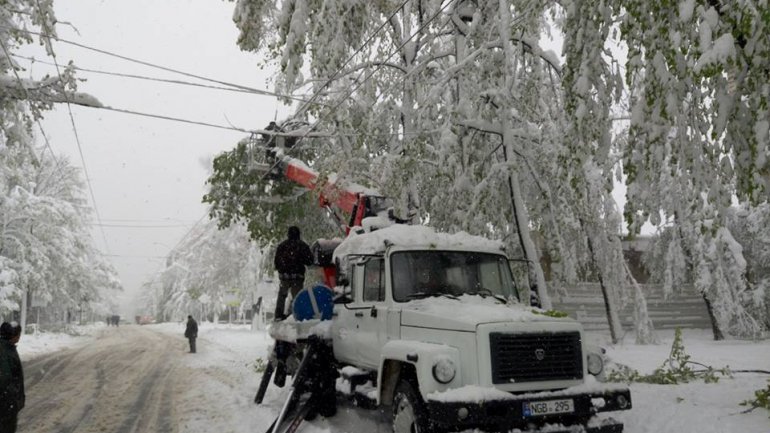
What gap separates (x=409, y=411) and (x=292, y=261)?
202 inches

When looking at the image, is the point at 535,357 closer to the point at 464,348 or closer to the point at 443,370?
the point at 464,348

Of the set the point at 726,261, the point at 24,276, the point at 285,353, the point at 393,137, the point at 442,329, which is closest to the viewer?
the point at 442,329

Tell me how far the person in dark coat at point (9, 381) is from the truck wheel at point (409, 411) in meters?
3.83

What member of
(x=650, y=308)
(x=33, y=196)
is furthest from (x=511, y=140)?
(x=33, y=196)

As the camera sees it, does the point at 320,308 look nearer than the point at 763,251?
Yes

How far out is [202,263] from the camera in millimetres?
49844

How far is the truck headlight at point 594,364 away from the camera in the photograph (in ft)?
20.1

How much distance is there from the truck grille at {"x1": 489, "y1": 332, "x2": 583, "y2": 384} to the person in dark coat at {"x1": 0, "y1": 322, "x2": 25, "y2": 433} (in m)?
4.80

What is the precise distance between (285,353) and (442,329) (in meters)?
4.72

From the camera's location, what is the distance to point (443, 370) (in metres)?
5.38

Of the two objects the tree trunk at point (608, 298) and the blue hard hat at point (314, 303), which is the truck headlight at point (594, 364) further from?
the tree trunk at point (608, 298)

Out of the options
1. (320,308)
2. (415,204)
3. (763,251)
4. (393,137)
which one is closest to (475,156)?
(415,204)

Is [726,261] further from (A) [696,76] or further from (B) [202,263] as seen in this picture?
(B) [202,263]

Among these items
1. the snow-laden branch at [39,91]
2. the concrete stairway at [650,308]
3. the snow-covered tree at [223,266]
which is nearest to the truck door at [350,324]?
the snow-laden branch at [39,91]
